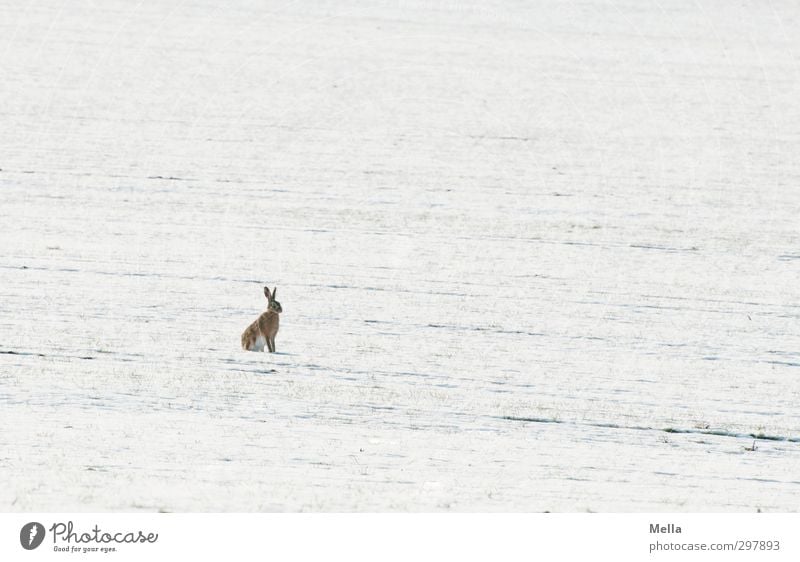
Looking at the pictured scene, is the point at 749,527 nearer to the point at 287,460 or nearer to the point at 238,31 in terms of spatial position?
the point at 287,460

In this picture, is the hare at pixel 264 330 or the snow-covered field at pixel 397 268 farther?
the hare at pixel 264 330

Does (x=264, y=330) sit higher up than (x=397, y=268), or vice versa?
(x=397, y=268)

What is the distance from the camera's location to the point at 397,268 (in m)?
13.7

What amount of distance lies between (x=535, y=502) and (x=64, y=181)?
41.5 feet

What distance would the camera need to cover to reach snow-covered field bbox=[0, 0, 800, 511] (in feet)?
23.4

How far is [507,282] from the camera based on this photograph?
13109mm

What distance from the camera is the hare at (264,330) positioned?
9758 millimetres

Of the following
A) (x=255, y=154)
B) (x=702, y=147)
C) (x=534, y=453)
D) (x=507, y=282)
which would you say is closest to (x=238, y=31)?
(x=255, y=154)

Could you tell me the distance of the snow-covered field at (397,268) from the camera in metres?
7.14

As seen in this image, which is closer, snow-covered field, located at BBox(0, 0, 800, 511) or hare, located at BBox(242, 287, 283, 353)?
snow-covered field, located at BBox(0, 0, 800, 511)

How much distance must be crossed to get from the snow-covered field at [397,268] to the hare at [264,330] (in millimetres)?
168

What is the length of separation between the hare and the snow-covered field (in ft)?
0.55

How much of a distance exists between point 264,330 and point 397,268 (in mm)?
4072

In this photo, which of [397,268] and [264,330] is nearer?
[264,330]
